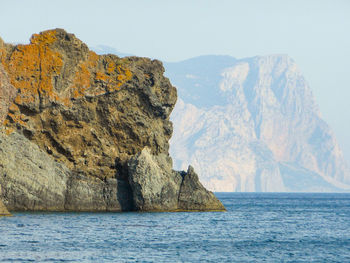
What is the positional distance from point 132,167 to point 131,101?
264 inches

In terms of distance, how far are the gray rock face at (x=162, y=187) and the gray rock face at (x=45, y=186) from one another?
2.01 meters

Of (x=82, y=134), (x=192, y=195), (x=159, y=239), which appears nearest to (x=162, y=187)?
(x=192, y=195)

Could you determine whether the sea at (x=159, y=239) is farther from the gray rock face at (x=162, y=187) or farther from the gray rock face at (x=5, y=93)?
the gray rock face at (x=5, y=93)

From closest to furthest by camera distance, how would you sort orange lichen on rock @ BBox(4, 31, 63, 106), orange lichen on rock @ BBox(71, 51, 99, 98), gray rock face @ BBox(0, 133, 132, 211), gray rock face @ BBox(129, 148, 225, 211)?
gray rock face @ BBox(0, 133, 132, 211) → orange lichen on rock @ BBox(4, 31, 63, 106) → gray rock face @ BBox(129, 148, 225, 211) → orange lichen on rock @ BBox(71, 51, 99, 98)

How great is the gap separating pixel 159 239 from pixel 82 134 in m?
21.0

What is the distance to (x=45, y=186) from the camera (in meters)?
56.9

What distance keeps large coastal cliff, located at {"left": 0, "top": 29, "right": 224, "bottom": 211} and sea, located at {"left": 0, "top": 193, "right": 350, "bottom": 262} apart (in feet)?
8.31

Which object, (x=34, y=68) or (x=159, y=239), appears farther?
(x=34, y=68)

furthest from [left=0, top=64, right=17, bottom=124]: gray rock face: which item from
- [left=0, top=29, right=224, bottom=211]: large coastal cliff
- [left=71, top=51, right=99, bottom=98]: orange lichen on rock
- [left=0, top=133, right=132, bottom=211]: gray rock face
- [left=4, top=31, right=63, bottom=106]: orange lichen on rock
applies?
[left=71, top=51, right=99, bottom=98]: orange lichen on rock

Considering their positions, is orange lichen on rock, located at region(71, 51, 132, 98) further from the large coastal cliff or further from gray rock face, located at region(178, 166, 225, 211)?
gray rock face, located at region(178, 166, 225, 211)

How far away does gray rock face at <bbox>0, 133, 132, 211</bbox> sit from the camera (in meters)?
54.9

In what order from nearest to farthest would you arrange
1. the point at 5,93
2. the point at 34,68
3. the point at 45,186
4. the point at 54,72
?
the point at 45,186 < the point at 5,93 < the point at 34,68 < the point at 54,72

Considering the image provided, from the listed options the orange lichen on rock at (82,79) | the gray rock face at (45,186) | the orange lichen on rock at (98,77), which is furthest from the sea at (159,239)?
the orange lichen on rock at (98,77)

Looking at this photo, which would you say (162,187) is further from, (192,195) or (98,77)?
(98,77)
